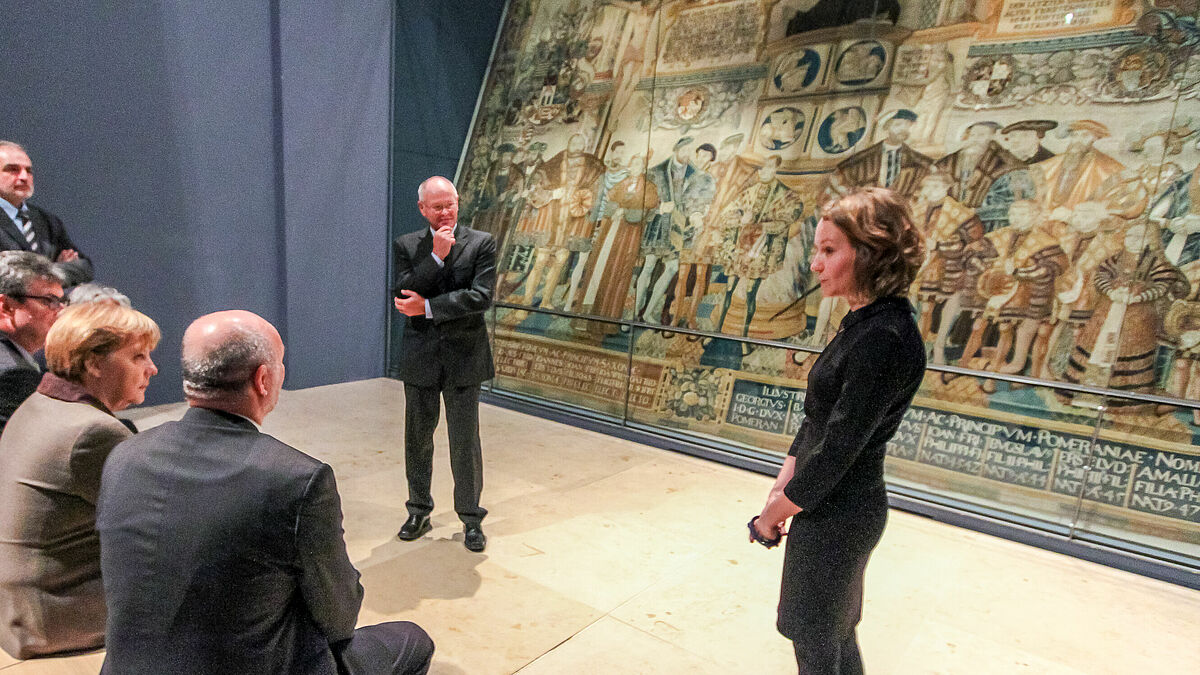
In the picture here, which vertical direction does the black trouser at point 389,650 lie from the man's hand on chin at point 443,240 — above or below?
below

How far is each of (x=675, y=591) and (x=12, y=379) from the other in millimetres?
2787

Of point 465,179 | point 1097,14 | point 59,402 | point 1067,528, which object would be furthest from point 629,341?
point 59,402

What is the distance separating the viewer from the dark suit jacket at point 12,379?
2.25 m

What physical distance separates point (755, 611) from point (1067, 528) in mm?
2330

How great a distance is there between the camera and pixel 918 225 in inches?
173

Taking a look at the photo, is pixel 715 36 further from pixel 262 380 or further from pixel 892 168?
pixel 262 380

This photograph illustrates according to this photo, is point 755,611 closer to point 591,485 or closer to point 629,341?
point 591,485

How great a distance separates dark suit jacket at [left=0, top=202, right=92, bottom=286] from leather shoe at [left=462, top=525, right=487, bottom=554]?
2.73m

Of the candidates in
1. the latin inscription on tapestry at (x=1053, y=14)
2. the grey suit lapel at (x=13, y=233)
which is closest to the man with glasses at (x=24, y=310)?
the grey suit lapel at (x=13, y=233)

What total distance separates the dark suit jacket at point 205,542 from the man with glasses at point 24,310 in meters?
1.39

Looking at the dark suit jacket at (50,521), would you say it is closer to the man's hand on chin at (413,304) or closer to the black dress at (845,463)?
the man's hand on chin at (413,304)

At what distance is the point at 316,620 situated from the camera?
4.68 feet

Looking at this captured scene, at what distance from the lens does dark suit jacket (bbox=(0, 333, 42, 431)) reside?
2.25m

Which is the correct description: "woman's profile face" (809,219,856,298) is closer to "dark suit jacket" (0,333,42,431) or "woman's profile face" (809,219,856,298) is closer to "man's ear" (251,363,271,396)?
"man's ear" (251,363,271,396)
